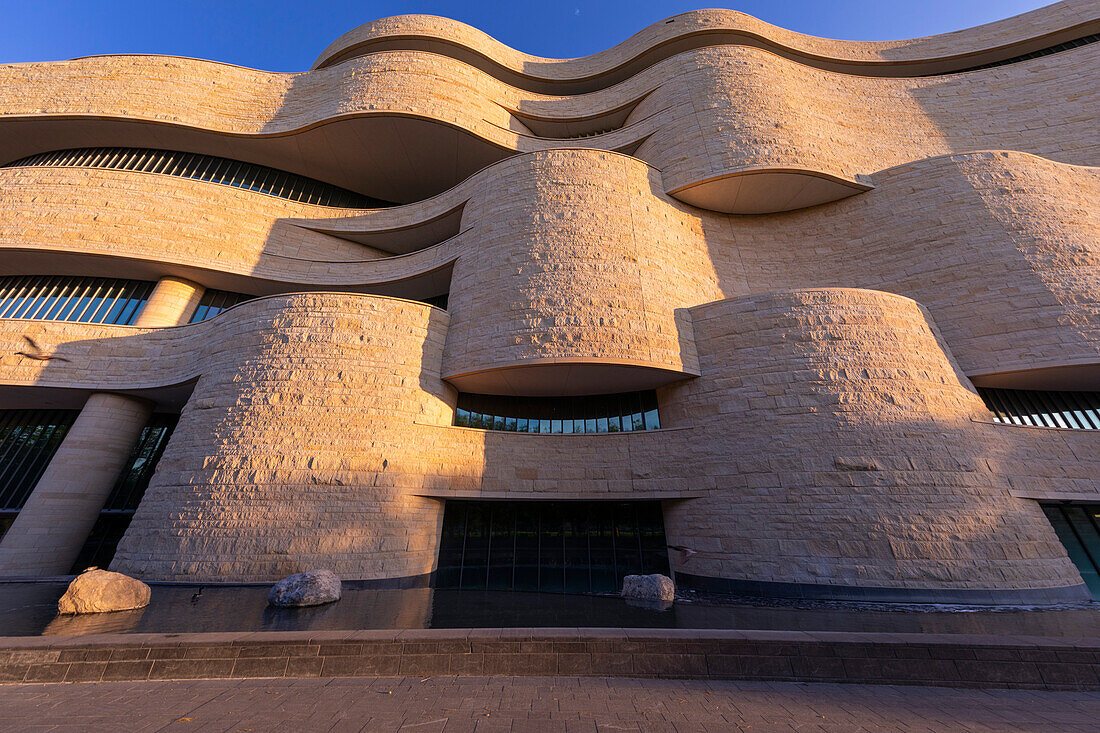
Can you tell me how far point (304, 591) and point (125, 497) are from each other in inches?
494

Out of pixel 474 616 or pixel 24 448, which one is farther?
pixel 24 448

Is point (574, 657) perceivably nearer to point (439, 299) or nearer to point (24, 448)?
point (439, 299)

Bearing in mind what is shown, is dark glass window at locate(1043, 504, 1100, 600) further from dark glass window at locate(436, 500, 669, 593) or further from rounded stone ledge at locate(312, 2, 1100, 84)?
rounded stone ledge at locate(312, 2, 1100, 84)

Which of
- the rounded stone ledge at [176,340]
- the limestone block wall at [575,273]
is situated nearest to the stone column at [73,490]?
the rounded stone ledge at [176,340]

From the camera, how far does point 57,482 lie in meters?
11.9

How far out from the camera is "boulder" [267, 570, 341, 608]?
7238 mm

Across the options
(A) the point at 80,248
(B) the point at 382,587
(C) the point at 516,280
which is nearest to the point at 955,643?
(B) the point at 382,587

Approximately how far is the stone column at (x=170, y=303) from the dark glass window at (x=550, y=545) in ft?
45.9

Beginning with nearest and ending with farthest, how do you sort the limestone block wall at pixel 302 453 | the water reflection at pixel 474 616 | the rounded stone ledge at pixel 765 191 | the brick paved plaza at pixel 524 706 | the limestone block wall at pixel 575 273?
1. the brick paved plaza at pixel 524 706
2. the water reflection at pixel 474 616
3. the limestone block wall at pixel 302 453
4. the limestone block wall at pixel 575 273
5. the rounded stone ledge at pixel 765 191

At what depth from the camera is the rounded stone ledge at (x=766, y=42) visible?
2159 centimetres

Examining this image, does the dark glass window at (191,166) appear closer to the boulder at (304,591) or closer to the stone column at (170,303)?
the stone column at (170,303)

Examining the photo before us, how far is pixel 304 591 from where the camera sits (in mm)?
7406

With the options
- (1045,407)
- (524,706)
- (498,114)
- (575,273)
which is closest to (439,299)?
(575,273)

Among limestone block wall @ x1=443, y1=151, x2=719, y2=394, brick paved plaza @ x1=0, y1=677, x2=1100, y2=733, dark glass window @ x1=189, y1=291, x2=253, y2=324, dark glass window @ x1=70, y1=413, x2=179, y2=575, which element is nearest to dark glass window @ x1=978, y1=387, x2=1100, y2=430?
limestone block wall @ x1=443, y1=151, x2=719, y2=394
